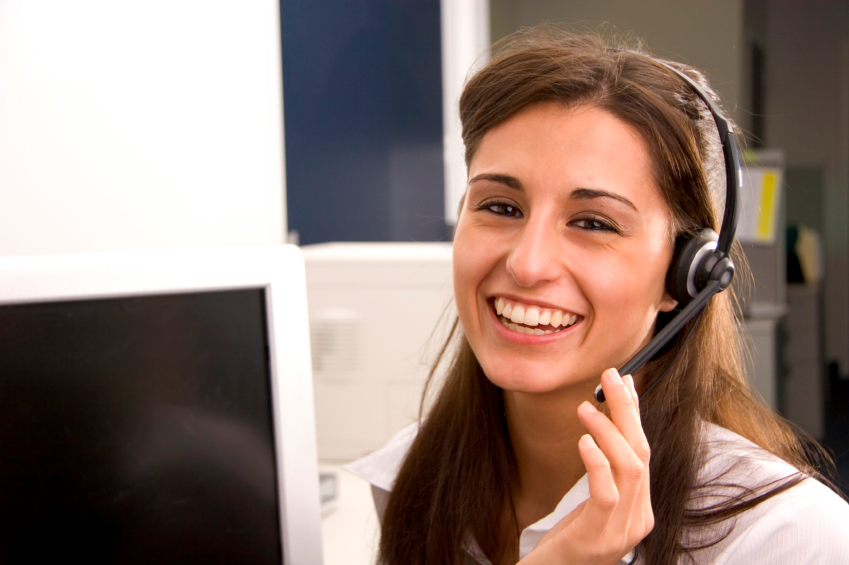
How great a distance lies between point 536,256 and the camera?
76cm

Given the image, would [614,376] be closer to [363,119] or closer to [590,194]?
[590,194]

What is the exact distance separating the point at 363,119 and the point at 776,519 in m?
2.19

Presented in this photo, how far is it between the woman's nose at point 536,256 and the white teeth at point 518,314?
33mm

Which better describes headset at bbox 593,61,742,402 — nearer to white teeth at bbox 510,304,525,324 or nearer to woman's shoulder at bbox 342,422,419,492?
white teeth at bbox 510,304,525,324

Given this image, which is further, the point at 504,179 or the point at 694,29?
the point at 694,29

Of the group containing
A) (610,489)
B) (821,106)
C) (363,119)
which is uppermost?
(821,106)

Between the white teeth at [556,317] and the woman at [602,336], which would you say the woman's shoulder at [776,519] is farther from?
the white teeth at [556,317]

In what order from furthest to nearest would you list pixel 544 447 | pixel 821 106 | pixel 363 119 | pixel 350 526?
pixel 821 106 < pixel 363 119 < pixel 350 526 < pixel 544 447

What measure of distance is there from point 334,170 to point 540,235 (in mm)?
1824

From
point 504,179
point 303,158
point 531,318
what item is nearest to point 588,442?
point 531,318

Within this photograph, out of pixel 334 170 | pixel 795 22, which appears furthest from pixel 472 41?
pixel 795 22

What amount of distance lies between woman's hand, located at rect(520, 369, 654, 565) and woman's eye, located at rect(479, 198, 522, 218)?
257 mm

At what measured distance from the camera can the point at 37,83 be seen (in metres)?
0.92

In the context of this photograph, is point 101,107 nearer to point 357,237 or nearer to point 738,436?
point 738,436
